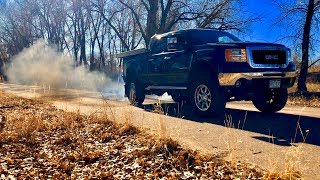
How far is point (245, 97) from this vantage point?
264 inches

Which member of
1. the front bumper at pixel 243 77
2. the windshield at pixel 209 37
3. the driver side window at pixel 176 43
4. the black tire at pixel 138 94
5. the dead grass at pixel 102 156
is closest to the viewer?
the dead grass at pixel 102 156

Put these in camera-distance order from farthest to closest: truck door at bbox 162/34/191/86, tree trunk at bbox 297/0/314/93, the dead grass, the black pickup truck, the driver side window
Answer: tree trunk at bbox 297/0/314/93 < the driver side window < truck door at bbox 162/34/191/86 < the black pickup truck < the dead grass

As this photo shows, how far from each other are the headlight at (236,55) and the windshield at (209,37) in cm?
144

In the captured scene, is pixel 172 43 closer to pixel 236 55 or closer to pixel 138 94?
pixel 236 55

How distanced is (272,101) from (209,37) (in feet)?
7.72

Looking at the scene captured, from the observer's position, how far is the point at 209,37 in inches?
326

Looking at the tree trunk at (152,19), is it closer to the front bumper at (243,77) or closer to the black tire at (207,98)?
the black tire at (207,98)

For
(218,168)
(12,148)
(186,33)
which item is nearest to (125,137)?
(12,148)

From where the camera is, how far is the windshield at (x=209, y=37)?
8.05m

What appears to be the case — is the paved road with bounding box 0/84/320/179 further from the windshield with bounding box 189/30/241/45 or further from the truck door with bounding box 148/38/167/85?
the windshield with bounding box 189/30/241/45

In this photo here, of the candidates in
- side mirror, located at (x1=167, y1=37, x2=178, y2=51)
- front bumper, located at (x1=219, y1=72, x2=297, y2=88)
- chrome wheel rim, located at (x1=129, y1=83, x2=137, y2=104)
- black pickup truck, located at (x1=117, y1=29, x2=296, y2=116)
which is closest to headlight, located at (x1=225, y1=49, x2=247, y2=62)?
black pickup truck, located at (x1=117, y1=29, x2=296, y2=116)

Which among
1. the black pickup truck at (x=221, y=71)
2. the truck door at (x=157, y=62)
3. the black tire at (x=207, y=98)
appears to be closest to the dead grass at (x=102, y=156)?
the black tire at (x=207, y=98)

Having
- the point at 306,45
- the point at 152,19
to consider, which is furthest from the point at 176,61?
the point at 152,19

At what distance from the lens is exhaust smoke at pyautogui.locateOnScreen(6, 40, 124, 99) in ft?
72.6
